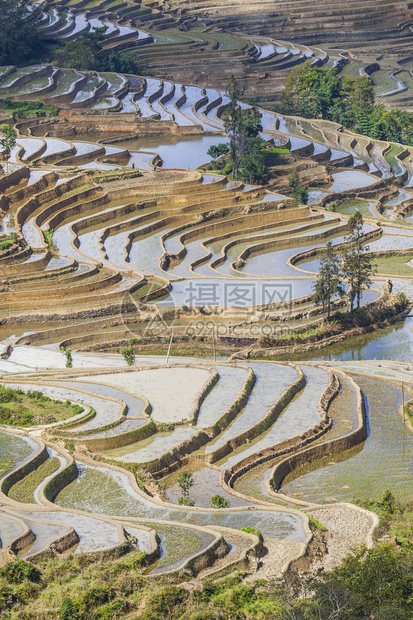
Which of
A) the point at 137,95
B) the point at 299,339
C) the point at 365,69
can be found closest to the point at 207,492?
the point at 299,339

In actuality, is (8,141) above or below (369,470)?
above

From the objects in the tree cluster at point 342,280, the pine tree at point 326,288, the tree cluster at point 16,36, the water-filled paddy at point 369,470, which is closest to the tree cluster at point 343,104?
the tree cluster at point 16,36

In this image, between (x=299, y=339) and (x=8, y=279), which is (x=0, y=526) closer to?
(x=299, y=339)

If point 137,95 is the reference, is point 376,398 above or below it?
below

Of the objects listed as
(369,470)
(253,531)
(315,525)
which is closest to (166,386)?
(369,470)

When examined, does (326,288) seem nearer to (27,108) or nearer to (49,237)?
(49,237)

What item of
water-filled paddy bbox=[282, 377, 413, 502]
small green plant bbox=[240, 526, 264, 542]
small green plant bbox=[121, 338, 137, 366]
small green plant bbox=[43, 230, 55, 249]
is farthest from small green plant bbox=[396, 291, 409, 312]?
small green plant bbox=[240, 526, 264, 542]
